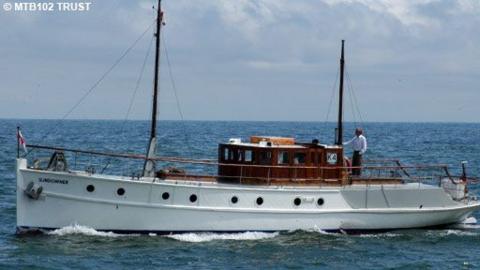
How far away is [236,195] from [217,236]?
1.57 metres

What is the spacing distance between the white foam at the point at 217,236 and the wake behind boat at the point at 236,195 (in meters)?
0.19

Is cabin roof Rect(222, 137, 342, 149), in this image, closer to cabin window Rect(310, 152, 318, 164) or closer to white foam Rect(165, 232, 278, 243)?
Answer: cabin window Rect(310, 152, 318, 164)

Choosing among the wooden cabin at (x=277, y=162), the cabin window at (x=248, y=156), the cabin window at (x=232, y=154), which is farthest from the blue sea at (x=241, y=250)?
the cabin window at (x=232, y=154)

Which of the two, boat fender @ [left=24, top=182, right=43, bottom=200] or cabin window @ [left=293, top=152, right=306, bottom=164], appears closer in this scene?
boat fender @ [left=24, top=182, right=43, bottom=200]

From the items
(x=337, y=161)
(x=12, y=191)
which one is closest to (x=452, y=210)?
(x=337, y=161)

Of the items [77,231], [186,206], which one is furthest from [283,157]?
[77,231]

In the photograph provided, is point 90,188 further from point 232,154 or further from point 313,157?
point 313,157

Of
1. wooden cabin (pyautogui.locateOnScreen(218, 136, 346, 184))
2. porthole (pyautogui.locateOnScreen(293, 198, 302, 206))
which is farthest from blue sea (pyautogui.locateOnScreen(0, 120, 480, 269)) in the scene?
wooden cabin (pyautogui.locateOnScreen(218, 136, 346, 184))

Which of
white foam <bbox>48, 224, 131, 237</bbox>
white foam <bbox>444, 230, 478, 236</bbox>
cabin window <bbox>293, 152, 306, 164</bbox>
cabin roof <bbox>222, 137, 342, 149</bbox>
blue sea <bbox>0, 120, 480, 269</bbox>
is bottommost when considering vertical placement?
blue sea <bbox>0, 120, 480, 269</bbox>

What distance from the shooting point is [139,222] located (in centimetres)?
2819

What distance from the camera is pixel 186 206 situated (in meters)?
28.2

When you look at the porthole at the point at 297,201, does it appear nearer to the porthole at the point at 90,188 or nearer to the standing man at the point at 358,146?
the standing man at the point at 358,146

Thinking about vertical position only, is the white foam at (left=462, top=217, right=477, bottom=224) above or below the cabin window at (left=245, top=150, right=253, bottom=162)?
below

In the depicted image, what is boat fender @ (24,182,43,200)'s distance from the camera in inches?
1091
